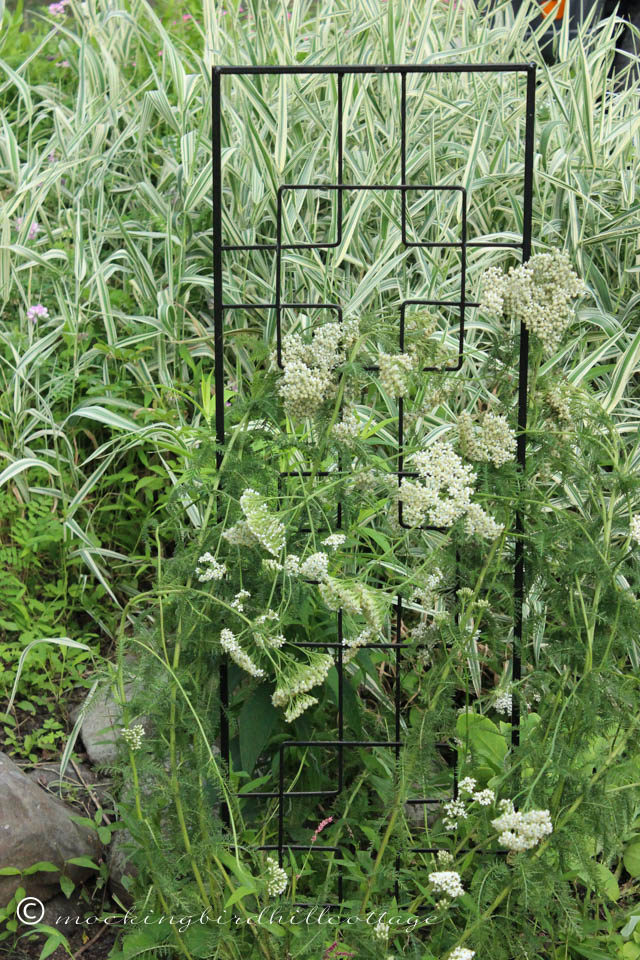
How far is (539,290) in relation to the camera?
151 centimetres

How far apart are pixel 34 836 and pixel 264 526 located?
0.81 m

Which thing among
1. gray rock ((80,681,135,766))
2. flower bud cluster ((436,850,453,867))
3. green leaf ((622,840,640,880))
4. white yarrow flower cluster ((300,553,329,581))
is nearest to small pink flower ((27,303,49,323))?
gray rock ((80,681,135,766))

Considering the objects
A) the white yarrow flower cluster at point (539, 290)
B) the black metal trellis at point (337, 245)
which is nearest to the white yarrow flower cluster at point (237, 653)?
the black metal trellis at point (337, 245)

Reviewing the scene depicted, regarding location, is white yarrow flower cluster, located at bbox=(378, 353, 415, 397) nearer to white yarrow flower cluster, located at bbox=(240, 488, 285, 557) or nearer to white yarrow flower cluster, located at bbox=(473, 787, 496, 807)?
white yarrow flower cluster, located at bbox=(240, 488, 285, 557)

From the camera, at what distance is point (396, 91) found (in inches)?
107

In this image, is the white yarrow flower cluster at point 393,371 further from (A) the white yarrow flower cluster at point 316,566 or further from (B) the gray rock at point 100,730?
(B) the gray rock at point 100,730

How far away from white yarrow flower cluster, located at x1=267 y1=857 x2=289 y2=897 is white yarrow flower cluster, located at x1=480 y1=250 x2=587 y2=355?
0.83 m

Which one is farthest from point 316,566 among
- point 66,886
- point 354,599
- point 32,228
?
point 32,228

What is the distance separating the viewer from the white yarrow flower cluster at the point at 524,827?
1356 millimetres

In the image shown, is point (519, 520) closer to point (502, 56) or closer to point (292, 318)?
point (292, 318)

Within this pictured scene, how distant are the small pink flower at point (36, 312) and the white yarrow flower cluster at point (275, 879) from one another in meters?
1.48

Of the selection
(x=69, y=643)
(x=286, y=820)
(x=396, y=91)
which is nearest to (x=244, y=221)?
(x=396, y=91)

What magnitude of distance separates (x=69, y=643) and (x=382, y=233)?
1182 mm

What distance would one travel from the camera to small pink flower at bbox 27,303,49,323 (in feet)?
8.19
